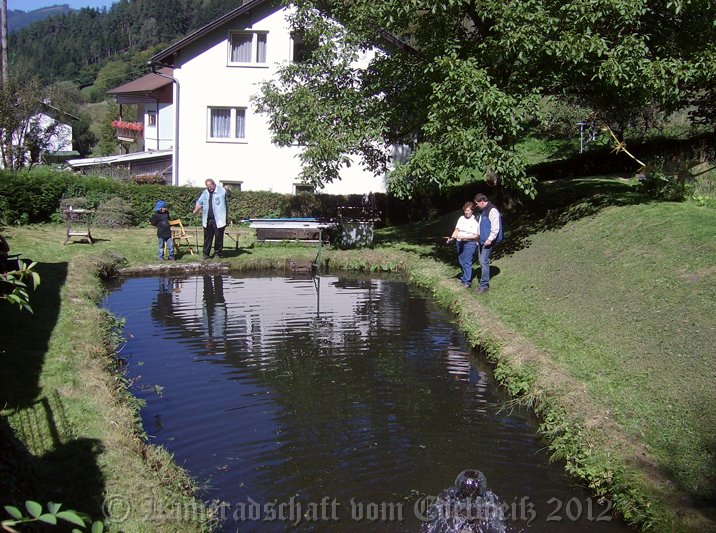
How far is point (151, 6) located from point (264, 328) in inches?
5627

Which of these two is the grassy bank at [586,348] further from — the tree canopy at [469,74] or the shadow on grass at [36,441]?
the tree canopy at [469,74]

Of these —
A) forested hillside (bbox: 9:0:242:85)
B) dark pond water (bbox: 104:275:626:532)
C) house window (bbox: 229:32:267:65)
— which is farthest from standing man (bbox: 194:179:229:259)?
forested hillside (bbox: 9:0:242:85)

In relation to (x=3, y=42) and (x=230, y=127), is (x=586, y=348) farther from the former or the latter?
(x=3, y=42)

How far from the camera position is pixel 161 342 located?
11141mm

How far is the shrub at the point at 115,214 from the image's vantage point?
23188 millimetres

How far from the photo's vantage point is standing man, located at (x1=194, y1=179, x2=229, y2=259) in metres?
17.8

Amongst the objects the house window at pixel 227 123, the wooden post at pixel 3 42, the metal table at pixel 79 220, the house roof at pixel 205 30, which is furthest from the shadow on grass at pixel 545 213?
the wooden post at pixel 3 42

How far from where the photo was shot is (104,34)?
137m

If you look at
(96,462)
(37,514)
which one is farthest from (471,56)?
(37,514)

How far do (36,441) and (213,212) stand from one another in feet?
39.3

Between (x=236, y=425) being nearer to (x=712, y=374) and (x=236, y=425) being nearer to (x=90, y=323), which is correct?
(x=90, y=323)

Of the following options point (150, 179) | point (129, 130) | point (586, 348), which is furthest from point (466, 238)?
point (129, 130)

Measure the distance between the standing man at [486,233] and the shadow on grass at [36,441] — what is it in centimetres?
779

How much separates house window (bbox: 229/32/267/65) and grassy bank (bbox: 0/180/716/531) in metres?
13.1
